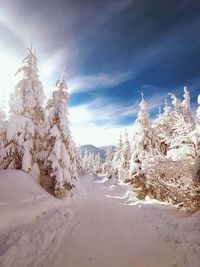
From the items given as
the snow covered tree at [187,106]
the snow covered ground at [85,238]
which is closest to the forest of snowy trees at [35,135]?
the snow covered ground at [85,238]

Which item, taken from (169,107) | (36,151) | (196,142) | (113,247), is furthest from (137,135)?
(113,247)

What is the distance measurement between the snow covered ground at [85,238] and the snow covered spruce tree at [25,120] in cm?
368

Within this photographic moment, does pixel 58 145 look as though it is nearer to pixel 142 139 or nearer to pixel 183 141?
pixel 183 141

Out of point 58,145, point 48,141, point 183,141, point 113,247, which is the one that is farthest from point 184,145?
point 48,141

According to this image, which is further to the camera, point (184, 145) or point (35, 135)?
point (35, 135)

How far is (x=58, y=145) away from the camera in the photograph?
19.4 metres

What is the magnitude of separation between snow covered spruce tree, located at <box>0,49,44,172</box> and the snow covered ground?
12.1ft

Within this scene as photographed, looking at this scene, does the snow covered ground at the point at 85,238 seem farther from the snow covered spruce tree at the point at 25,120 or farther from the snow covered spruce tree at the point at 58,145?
the snow covered spruce tree at the point at 58,145

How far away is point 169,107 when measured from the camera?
3112cm

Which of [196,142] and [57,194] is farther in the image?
[57,194]

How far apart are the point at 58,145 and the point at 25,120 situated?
12.2 ft

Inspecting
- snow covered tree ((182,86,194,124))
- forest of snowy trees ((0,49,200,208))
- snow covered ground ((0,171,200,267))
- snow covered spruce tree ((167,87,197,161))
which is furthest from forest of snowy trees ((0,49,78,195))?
snow covered tree ((182,86,194,124))

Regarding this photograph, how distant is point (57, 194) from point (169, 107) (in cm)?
2116

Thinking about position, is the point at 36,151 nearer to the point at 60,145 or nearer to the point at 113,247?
the point at 60,145
